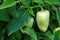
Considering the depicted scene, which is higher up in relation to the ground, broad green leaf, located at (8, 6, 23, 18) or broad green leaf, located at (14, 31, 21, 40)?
broad green leaf, located at (8, 6, 23, 18)

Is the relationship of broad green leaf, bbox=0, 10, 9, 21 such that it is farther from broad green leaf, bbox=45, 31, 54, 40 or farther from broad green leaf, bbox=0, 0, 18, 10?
broad green leaf, bbox=45, 31, 54, 40

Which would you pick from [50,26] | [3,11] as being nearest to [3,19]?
[3,11]

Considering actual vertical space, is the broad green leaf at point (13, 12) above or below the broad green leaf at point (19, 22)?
above

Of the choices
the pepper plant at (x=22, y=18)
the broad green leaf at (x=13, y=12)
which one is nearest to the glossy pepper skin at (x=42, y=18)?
the pepper plant at (x=22, y=18)

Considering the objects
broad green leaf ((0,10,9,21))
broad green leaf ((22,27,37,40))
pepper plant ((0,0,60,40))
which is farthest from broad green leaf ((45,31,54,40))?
broad green leaf ((0,10,9,21))

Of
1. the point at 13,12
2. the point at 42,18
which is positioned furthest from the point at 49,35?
the point at 13,12

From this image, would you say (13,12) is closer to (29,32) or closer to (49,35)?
(29,32)

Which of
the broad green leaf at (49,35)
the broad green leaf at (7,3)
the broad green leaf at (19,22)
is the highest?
the broad green leaf at (7,3)

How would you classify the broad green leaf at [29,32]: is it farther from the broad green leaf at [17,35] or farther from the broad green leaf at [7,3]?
the broad green leaf at [7,3]

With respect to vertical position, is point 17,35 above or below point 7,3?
below
